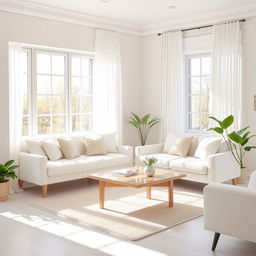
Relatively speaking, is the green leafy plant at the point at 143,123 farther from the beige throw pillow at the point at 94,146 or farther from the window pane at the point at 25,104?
the window pane at the point at 25,104

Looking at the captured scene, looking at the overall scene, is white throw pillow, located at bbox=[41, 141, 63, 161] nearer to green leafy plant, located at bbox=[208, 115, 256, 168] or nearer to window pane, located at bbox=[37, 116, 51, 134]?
window pane, located at bbox=[37, 116, 51, 134]

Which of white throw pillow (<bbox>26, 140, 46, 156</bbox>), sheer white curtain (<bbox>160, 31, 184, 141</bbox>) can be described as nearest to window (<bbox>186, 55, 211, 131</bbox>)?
sheer white curtain (<bbox>160, 31, 184, 141</bbox>)

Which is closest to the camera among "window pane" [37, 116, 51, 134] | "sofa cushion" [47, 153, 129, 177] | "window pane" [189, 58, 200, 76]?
"sofa cushion" [47, 153, 129, 177]

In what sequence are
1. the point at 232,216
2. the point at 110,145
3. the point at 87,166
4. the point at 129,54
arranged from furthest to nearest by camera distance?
the point at 129,54
the point at 110,145
the point at 87,166
the point at 232,216

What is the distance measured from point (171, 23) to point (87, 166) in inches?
132

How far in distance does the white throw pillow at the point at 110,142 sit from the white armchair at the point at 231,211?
12.1ft

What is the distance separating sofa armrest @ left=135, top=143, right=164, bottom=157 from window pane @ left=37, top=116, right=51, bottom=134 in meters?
1.63

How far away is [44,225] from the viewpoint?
4496mm

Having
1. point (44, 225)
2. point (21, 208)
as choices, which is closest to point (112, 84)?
point (21, 208)

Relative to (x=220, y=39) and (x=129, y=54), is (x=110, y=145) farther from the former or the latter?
(x=220, y=39)

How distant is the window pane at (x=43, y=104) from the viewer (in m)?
6.74

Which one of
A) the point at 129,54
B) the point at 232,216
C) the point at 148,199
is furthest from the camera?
the point at 129,54

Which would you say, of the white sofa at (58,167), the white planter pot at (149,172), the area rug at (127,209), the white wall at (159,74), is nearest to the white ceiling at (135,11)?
the white wall at (159,74)

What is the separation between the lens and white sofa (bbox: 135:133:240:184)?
19.2 ft
